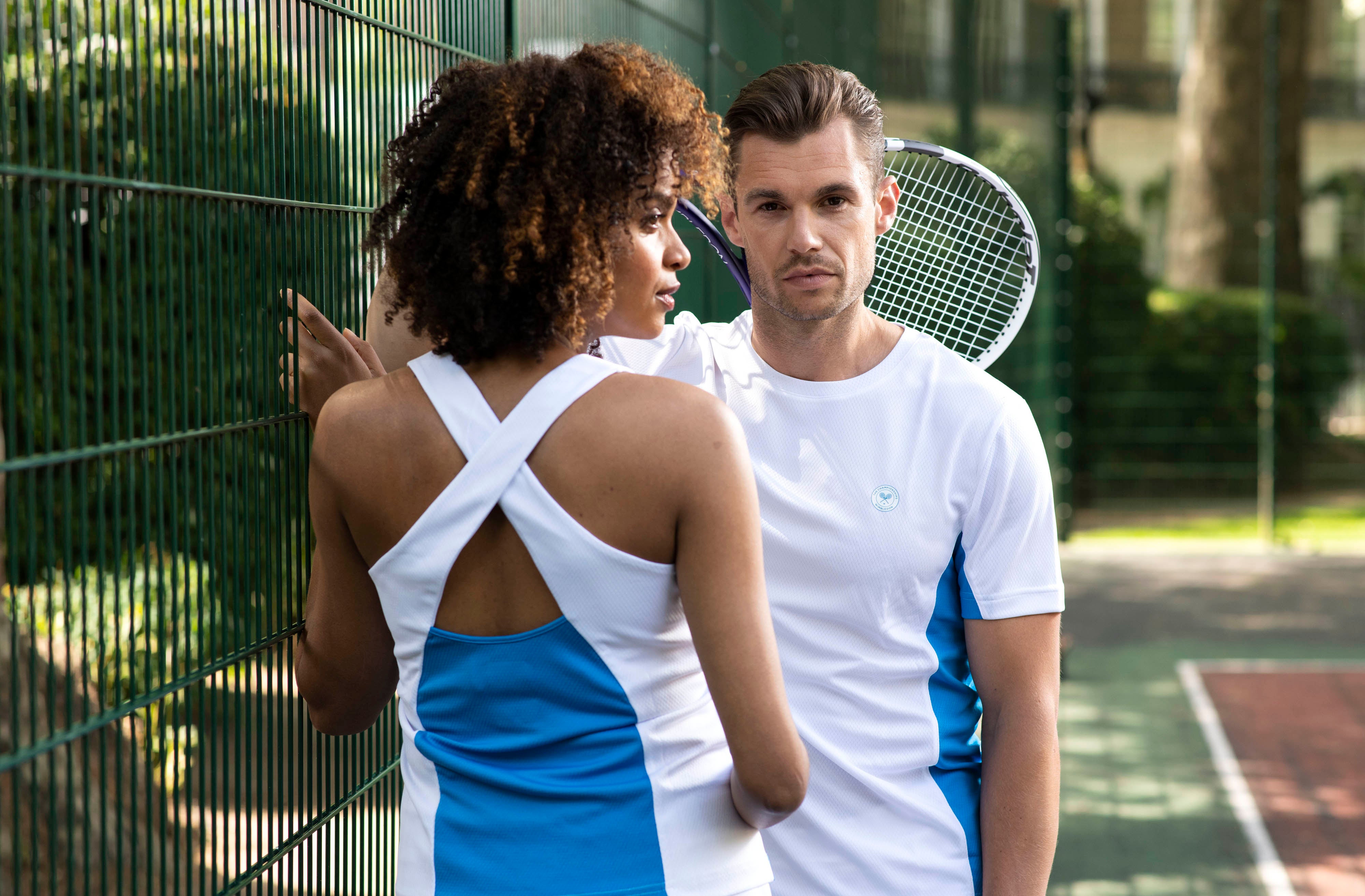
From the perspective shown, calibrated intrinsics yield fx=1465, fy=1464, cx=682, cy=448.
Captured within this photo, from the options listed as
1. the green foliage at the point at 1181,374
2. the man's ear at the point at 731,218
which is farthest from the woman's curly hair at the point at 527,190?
the green foliage at the point at 1181,374

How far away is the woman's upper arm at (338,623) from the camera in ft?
5.14

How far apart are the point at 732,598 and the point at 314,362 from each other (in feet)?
2.88

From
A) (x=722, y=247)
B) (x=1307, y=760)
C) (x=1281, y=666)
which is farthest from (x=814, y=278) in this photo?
(x=1281, y=666)

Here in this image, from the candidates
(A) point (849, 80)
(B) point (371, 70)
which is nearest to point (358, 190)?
(B) point (371, 70)

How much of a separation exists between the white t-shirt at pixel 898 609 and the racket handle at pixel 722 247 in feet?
1.58

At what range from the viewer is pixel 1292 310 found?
12.6m

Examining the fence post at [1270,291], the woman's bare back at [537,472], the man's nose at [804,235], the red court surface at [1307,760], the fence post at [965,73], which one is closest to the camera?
the woman's bare back at [537,472]

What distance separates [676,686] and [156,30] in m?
1.02

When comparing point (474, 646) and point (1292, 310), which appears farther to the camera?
point (1292, 310)

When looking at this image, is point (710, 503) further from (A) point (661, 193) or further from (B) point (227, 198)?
(B) point (227, 198)

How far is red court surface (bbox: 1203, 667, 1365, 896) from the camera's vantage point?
16.0 ft

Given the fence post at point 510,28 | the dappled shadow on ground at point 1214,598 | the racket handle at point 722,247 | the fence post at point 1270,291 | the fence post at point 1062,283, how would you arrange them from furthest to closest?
the fence post at point 1270,291, the fence post at point 1062,283, the dappled shadow on ground at point 1214,598, the fence post at point 510,28, the racket handle at point 722,247

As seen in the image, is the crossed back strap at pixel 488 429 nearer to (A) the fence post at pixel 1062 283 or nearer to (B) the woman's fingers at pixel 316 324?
(B) the woman's fingers at pixel 316 324

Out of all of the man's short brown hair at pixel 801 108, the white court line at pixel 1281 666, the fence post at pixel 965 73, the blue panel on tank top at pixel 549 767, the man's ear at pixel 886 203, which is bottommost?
the white court line at pixel 1281 666
